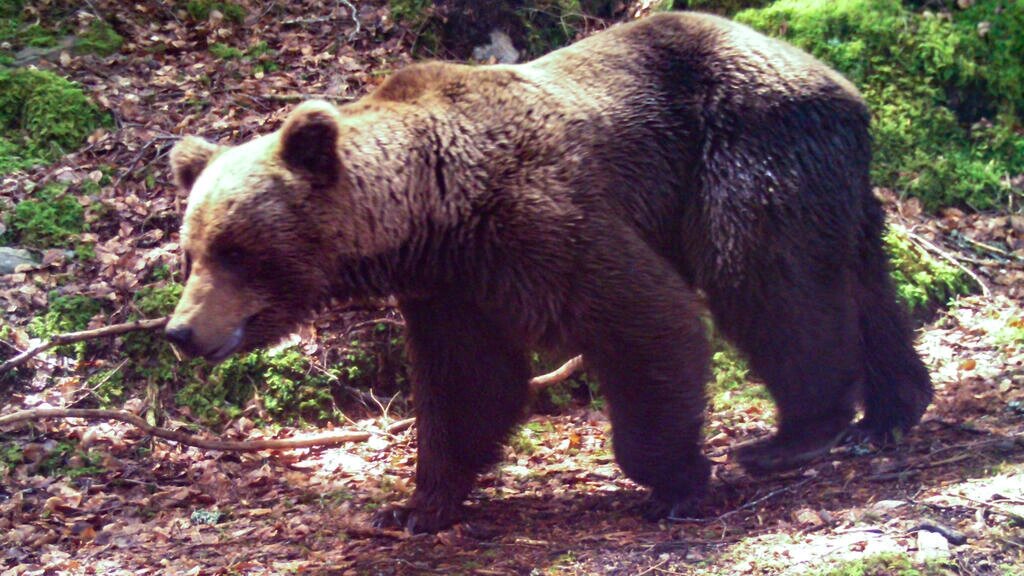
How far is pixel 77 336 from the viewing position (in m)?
6.78

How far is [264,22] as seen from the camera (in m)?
10.5

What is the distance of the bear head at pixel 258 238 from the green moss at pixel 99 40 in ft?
18.0

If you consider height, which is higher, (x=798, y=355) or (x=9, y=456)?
(x=798, y=355)

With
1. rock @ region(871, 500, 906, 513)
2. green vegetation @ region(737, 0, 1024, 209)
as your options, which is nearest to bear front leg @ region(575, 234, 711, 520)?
rock @ region(871, 500, 906, 513)

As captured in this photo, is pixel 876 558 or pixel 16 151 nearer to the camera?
pixel 876 558

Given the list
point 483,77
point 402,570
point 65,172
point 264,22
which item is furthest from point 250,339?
point 264,22

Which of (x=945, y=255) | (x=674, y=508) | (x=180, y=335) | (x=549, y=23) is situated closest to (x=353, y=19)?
(x=549, y=23)

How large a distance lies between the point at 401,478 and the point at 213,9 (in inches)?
243

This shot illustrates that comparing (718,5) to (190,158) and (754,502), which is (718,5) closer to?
(754,502)

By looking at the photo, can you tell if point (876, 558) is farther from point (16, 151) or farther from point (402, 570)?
point (16, 151)

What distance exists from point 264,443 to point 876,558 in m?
3.93

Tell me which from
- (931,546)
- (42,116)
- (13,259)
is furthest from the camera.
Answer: (42,116)

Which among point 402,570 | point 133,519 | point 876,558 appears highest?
point 876,558

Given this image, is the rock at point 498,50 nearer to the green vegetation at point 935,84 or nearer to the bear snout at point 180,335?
the green vegetation at point 935,84
